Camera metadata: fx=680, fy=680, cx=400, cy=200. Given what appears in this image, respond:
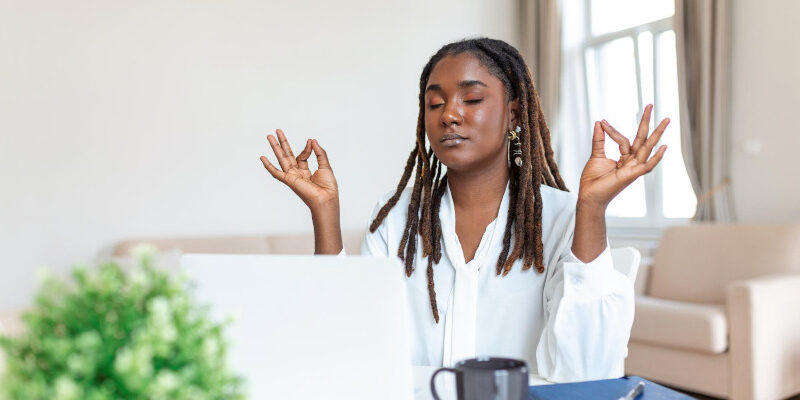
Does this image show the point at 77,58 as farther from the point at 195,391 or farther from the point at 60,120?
the point at 195,391

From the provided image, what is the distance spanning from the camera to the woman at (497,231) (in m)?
1.18

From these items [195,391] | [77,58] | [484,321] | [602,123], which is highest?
[77,58]

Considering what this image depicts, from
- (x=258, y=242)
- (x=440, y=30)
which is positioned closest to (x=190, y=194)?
(x=258, y=242)

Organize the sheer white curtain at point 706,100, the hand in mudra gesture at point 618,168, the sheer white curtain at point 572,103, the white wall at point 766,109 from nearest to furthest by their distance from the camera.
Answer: the hand in mudra gesture at point 618,168 → the white wall at point 766,109 → the sheer white curtain at point 706,100 → the sheer white curtain at point 572,103

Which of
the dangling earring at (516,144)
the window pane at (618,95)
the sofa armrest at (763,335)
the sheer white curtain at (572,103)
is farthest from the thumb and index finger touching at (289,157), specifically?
the sheer white curtain at (572,103)

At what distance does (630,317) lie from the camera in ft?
3.92

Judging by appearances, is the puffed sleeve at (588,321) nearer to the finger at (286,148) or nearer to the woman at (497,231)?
the woman at (497,231)

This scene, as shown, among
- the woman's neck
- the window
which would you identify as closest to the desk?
the woman's neck

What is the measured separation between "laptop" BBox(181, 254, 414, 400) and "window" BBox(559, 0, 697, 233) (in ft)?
13.3

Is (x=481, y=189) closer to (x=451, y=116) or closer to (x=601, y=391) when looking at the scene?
(x=451, y=116)

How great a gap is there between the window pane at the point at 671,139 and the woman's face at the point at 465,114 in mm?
3441

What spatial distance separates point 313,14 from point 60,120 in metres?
1.74

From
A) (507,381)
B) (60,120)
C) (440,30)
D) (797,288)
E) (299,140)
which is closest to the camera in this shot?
(507,381)

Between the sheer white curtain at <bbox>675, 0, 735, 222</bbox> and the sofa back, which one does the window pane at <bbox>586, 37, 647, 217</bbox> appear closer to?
the sheer white curtain at <bbox>675, 0, 735, 222</bbox>
